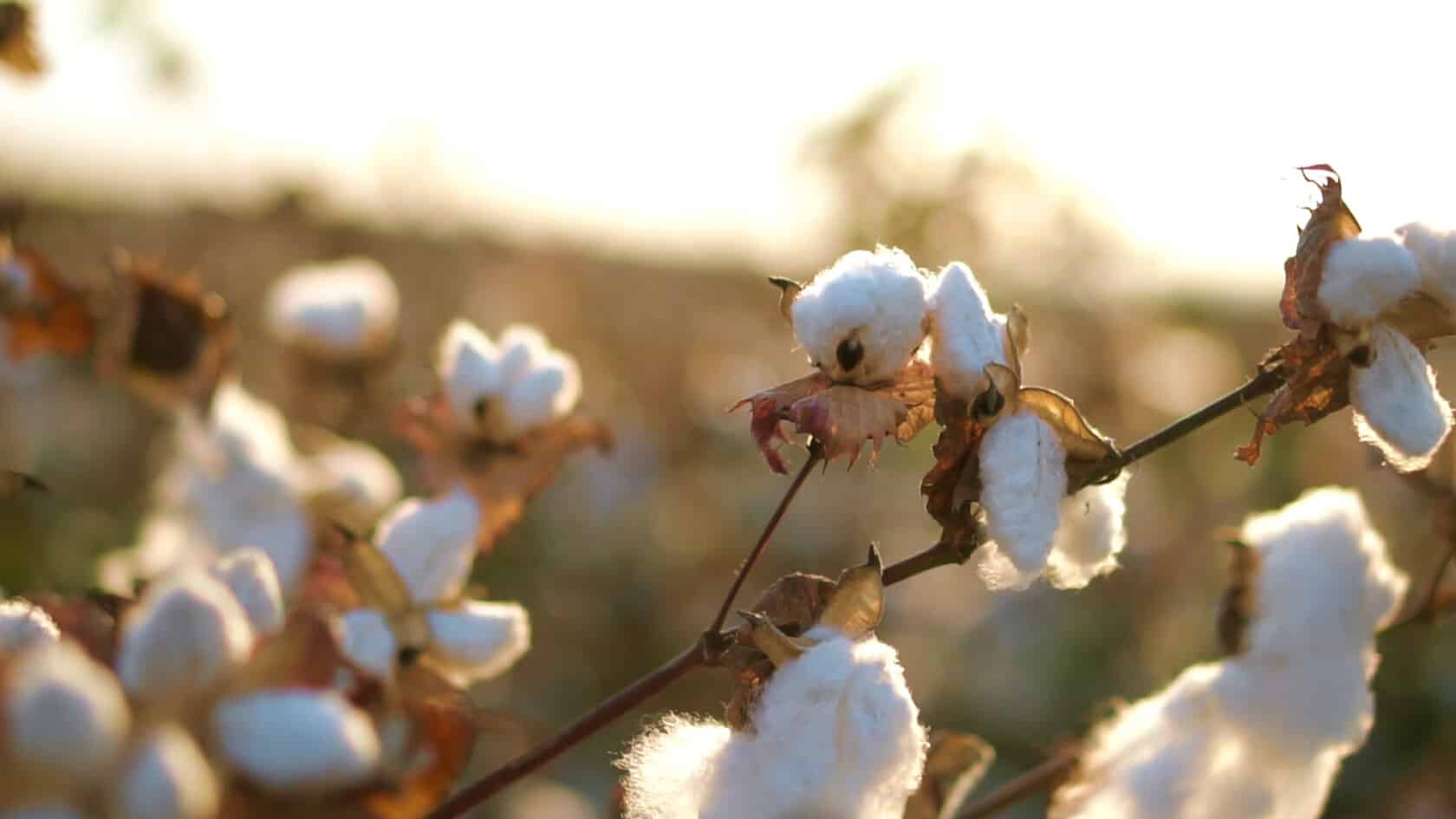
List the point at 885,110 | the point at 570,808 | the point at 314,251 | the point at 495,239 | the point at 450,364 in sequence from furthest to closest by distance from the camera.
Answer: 1. the point at 495,239
2. the point at 314,251
3. the point at 885,110
4. the point at 570,808
5. the point at 450,364

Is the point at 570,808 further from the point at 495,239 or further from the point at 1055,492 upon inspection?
the point at 495,239

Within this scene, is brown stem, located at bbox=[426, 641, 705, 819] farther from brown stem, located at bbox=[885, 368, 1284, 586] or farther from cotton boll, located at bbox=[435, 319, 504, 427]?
cotton boll, located at bbox=[435, 319, 504, 427]

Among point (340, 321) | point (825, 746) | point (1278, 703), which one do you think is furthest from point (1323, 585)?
point (340, 321)

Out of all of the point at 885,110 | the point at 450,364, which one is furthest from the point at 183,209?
the point at 450,364

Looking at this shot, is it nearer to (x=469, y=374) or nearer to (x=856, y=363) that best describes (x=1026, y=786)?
(x=856, y=363)

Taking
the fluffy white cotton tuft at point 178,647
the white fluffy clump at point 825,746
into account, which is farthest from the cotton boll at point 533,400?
the fluffy white cotton tuft at point 178,647

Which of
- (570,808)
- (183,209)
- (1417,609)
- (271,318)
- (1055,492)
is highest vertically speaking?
(1055,492)

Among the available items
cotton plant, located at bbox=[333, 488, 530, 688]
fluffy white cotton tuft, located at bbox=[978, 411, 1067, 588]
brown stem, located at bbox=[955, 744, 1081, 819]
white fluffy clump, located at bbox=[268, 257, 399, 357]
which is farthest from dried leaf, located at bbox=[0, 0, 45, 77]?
brown stem, located at bbox=[955, 744, 1081, 819]
